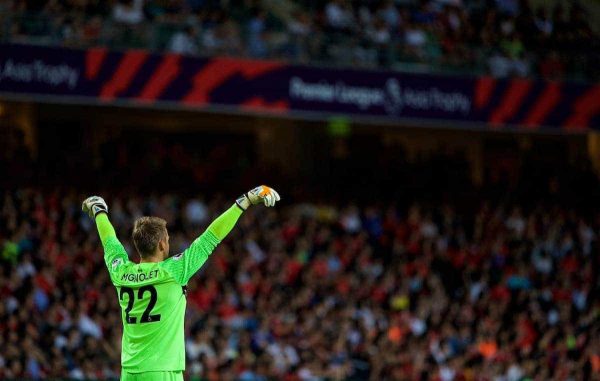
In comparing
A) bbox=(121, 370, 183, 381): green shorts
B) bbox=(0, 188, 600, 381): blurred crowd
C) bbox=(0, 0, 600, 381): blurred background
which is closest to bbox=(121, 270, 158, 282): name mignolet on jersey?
bbox=(121, 370, 183, 381): green shorts

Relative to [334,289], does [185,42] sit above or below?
above

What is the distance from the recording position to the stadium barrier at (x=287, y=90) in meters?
21.6

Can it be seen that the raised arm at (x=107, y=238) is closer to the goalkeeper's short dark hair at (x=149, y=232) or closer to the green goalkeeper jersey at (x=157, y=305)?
the green goalkeeper jersey at (x=157, y=305)

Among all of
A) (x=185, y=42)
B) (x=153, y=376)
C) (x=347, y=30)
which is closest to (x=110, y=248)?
(x=153, y=376)

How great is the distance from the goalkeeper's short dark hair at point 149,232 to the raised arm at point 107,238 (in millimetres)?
278

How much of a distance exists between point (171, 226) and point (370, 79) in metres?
4.81

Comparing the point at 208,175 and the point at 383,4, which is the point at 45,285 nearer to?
the point at 208,175

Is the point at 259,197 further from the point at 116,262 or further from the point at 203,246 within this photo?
the point at 116,262

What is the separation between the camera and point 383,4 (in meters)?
25.5

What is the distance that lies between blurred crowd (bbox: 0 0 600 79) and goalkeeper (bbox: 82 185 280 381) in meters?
14.0

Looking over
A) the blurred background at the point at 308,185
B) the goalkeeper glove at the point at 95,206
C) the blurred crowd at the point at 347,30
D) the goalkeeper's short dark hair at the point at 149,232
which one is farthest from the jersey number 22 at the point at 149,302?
the blurred crowd at the point at 347,30

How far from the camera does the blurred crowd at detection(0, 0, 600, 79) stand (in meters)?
21.4

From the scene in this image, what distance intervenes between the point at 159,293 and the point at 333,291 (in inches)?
590

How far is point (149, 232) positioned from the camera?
24.0 feet
